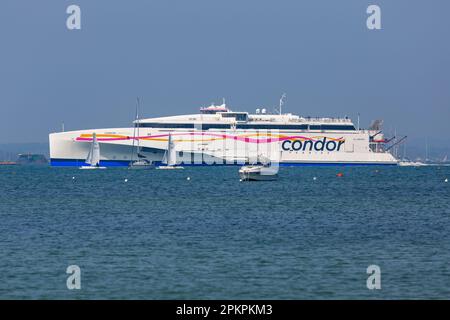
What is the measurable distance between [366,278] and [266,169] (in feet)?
196

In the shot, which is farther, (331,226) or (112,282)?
(331,226)

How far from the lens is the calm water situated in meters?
22.9

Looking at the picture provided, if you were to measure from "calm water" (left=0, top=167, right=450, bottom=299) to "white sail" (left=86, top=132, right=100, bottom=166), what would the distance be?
59.6 m

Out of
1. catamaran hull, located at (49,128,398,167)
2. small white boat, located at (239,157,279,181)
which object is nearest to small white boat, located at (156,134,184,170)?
catamaran hull, located at (49,128,398,167)

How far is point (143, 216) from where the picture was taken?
4350 cm

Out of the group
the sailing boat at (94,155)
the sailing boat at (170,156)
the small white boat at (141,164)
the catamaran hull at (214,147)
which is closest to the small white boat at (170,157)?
the sailing boat at (170,156)

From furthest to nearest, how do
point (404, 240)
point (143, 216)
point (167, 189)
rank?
point (167, 189), point (143, 216), point (404, 240)

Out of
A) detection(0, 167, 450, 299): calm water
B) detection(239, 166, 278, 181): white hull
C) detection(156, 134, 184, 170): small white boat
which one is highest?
detection(156, 134, 184, 170): small white boat

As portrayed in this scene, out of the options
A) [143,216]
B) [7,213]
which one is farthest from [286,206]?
[7,213]

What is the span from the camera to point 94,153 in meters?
116

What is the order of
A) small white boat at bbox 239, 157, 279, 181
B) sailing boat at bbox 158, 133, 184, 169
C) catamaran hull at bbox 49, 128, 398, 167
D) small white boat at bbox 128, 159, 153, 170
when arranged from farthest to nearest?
1. catamaran hull at bbox 49, 128, 398, 167
2. small white boat at bbox 128, 159, 153, 170
3. sailing boat at bbox 158, 133, 184, 169
4. small white boat at bbox 239, 157, 279, 181

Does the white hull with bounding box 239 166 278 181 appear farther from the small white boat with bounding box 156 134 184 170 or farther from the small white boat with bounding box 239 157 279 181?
the small white boat with bounding box 156 134 184 170

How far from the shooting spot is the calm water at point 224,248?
22.9 meters

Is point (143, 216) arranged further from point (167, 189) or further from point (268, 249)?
point (167, 189)
